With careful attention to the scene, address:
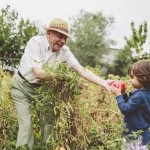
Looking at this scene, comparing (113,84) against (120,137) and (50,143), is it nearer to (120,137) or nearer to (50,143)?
(120,137)

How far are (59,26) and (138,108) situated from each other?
1477 millimetres

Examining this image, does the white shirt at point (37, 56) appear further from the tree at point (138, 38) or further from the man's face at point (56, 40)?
the tree at point (138, 38)

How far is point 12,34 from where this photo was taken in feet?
80.8

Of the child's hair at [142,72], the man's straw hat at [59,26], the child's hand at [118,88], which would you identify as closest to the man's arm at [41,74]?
the man's straw hat at [59,26]

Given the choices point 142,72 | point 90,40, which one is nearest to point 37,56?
point 142,72

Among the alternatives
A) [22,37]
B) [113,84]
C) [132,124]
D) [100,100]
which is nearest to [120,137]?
[132,124]

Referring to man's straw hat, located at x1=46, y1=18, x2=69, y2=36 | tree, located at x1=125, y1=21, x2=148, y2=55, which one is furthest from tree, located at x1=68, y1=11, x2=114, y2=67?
man's straw hat, located at x1=46, y1=18, x2=69, y2=36

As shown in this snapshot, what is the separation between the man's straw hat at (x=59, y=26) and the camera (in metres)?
5.09

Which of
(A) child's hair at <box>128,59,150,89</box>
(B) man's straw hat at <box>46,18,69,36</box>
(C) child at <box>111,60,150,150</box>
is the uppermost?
(B) man's straw hat at <box>46,18,69,36</box>

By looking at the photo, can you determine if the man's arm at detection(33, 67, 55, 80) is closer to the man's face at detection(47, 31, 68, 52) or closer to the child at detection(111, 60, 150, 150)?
the man's face at detection(47, 31, 68, 52)

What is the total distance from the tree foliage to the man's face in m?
18.9

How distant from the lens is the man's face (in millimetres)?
5088

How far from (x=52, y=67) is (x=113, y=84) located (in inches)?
30.1

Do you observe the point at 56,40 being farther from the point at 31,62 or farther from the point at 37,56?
the point at 31,62
